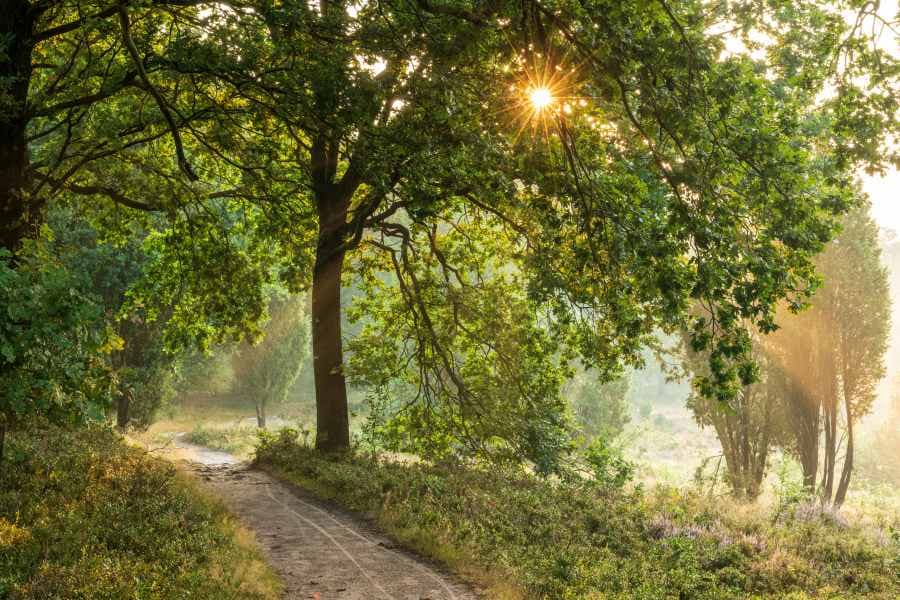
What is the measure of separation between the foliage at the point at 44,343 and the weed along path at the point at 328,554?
12.7 ft

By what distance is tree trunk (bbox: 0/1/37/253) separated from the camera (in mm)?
9773

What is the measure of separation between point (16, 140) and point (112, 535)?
6.65m

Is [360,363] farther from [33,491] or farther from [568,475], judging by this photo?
[33,491]

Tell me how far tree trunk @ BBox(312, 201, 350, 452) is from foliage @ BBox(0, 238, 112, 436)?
33.3ft

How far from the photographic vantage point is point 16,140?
10789 millimetres

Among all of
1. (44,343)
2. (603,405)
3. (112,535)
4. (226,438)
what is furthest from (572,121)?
(226,438)

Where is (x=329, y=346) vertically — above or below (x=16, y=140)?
below

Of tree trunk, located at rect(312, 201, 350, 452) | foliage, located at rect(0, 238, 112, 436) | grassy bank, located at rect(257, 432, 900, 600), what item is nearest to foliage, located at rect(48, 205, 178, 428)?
tree trunk, located at rect(312, 201, 350, 452)

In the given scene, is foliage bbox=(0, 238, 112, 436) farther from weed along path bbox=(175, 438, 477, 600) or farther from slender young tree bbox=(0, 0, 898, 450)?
weed along path bbox=(175, 438, 477, 600)

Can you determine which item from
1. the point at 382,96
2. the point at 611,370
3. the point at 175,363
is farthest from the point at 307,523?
the point at 175,363

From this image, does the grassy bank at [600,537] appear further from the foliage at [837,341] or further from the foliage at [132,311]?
the foliage at [132,311]

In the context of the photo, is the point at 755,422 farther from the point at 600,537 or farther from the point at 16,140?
the point at 16,140

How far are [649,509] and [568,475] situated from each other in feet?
8.88

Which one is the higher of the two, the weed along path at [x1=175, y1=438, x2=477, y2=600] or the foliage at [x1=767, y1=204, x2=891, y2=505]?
the foliage at [x1=767, y1=204, x2=891, y2=505]
